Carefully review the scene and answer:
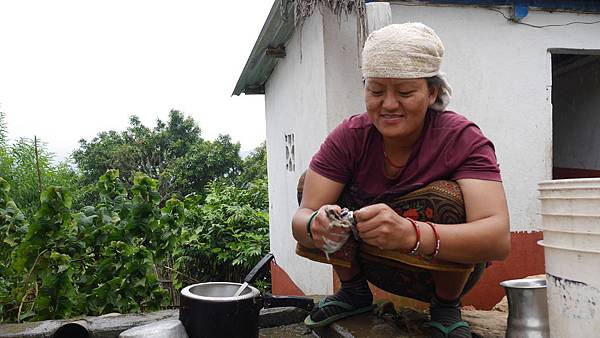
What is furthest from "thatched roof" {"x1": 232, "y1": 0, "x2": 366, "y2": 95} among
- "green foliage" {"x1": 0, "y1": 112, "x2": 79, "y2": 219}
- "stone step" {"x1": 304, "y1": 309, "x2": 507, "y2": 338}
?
"green foliage" {"x1": 0, "y1": 112, "x2": 79, "y2": 219}

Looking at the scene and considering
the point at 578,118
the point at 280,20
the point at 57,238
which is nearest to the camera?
the point at 57,238

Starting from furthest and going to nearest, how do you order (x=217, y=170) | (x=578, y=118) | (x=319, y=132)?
(x=217, y=170), (x=578, y=118), (x=319, y=132)

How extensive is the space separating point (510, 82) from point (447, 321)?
237 cm

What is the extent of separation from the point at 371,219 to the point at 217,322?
28.7 inches

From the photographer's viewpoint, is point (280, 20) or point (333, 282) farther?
point (280, 20)

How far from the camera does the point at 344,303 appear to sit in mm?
2426

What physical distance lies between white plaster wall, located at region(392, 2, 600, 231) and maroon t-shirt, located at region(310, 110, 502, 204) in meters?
1.77

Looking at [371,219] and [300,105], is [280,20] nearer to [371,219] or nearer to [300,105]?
[300,105]

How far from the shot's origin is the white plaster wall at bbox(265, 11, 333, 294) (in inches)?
154

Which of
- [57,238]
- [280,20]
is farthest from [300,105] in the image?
[57,238]

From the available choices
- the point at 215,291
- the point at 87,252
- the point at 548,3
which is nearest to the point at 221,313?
the point at 215,291

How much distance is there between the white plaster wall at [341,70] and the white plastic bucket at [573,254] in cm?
190

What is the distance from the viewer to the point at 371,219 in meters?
1.70

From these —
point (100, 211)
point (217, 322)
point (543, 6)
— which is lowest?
point (217, 322)
